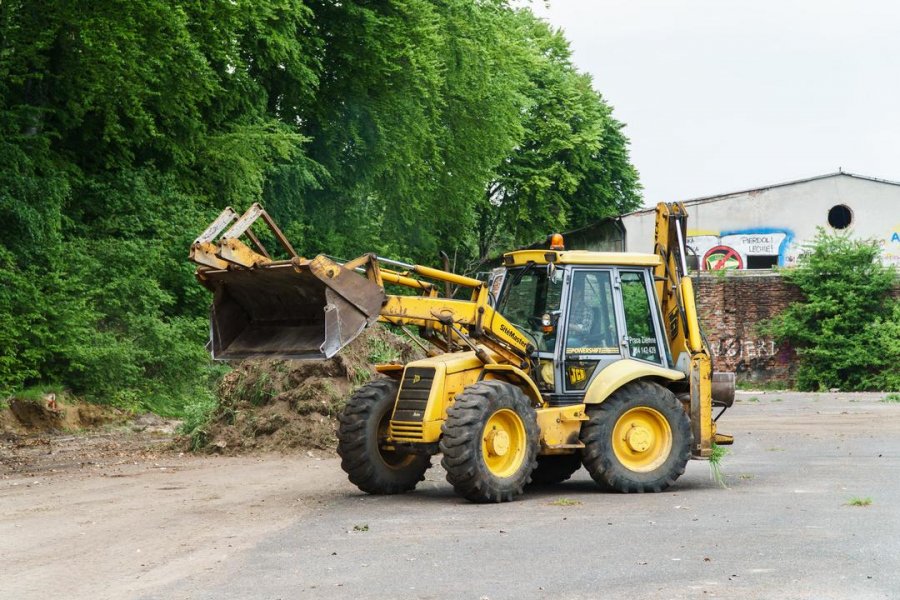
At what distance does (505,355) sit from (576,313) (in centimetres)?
89

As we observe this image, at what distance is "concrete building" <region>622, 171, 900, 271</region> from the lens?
46750 millimetres

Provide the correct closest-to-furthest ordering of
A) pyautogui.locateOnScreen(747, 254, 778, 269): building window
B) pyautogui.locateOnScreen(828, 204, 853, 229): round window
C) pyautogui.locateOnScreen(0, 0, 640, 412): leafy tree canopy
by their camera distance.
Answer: pyautogui.locateOnScreen(0, 0, 640, 412): leafy tree canopy
pyautogui.locateOnScreen(828, 204, 853, 229): round window
pyautogui.locateOnScreen(747, 254, 778, 269): building window

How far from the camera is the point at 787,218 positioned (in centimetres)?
4750

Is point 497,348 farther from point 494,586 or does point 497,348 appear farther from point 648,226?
point 648,226

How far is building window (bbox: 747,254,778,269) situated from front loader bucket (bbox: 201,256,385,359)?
3713 cm

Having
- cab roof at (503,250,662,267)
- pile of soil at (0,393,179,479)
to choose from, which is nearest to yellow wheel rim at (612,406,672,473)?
cab roof at (503,250,662,267)

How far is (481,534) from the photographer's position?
1041 cm

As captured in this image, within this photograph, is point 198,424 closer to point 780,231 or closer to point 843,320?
point 843,320

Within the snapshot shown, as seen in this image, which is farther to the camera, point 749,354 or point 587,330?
point 749,354

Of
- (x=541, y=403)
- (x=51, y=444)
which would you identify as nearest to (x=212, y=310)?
(x=541, y=403)

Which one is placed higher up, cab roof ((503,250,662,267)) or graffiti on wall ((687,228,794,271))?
graffiti on wall ((687,228,794,271))

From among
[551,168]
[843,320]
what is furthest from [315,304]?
[551,168]

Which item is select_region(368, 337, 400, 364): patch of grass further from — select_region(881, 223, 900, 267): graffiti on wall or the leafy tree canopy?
select_region(881, 223, 900, 267): graffiti on wall

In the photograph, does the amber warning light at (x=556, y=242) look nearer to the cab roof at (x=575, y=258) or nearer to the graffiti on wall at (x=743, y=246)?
the cab roof at (x=575, y=258)
